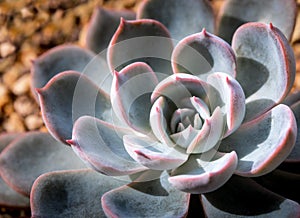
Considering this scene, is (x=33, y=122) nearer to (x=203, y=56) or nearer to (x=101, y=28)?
(x=101, y=28)

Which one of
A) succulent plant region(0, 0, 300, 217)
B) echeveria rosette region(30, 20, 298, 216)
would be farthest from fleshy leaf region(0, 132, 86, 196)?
echeveria rosette region(30, 20, 298, 216)

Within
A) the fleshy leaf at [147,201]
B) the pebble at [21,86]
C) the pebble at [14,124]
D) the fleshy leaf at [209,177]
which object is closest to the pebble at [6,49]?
the pebble at [21,86]

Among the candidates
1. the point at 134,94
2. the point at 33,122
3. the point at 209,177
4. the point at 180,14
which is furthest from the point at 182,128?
the point at 33,122

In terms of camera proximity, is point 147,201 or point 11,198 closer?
point 147,201

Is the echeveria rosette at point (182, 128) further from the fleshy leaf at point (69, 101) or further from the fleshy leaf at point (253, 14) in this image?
the fleshy leaf at point (253, 14)

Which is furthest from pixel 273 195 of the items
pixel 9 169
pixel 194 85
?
pixel 9 169
